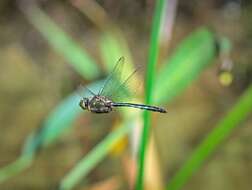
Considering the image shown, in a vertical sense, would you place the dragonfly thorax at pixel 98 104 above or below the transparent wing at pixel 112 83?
below

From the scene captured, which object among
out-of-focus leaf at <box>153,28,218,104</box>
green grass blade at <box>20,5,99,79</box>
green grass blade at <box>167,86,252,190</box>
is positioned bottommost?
green grass blade at <box>167,86,252,190</box>

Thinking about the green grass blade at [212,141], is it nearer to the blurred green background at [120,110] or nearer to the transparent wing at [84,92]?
the blurred green background at [120,110]

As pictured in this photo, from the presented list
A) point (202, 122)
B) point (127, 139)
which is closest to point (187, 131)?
point (202, 122)

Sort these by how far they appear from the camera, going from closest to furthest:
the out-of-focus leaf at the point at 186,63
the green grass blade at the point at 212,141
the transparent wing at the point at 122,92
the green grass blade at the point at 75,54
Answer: the green grass blade at the point at 212,141, the transparent wing at the point at 122,92, the out-of-focus leaf at the point at 186,63, the green grass blade at the point at 75,54

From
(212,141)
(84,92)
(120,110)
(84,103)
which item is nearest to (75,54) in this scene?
(120,110)

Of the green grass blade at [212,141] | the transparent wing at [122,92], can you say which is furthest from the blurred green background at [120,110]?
the transparent wing at [122,92]

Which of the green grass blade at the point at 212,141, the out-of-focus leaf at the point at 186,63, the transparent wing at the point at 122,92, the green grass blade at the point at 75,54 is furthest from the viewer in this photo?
the green grass blade at the point at 75,54

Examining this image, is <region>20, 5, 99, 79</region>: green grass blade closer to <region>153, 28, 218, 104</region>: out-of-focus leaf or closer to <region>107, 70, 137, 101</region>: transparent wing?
<region>153, 28, 218, 104</region>: out-of-focus leaf

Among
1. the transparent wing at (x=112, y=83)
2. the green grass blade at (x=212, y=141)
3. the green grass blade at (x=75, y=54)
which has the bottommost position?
the green grass blade at (x=212, y=141)

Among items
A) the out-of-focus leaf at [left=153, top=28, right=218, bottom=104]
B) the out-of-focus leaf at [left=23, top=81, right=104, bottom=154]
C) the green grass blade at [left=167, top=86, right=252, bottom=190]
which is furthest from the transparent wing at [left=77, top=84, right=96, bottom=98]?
the green grass blade at [left=167, top=86, right=252, bottom=190]
